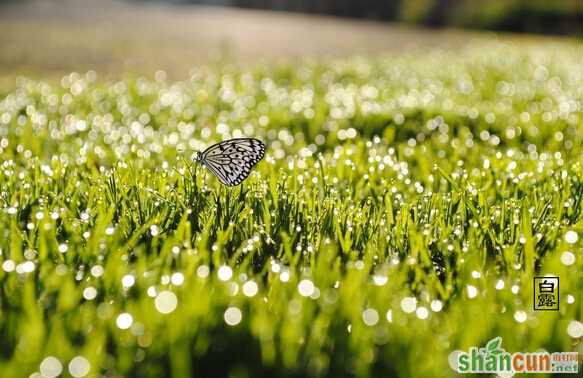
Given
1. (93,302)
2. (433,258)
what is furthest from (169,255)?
(433,258)

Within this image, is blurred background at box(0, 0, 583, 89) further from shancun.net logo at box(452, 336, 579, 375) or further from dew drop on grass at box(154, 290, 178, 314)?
shancun.net logo at box(452, 336, 579, 375)

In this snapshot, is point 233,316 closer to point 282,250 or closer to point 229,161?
point 282,250

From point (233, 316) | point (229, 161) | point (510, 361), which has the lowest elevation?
point (510, 361)

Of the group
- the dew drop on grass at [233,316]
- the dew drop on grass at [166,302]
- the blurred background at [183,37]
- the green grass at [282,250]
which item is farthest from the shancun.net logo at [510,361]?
the blurred background at [183,37]

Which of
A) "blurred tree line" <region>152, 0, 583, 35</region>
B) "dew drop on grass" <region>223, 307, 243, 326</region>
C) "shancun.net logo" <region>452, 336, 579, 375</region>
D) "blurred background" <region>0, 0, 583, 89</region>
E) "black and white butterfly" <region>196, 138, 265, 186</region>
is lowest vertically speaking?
"shancun.net logo" <region>452, 336, 579, 375</region>

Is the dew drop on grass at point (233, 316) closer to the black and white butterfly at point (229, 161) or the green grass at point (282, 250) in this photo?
the green grass at point (282, 250)

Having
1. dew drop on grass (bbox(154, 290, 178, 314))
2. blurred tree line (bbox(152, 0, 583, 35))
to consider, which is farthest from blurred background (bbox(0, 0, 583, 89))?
dew drop on grass (bbox(154, 290, 178, 314))

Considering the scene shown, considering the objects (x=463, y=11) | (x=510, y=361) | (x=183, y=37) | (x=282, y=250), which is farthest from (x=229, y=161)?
(x=463, y=11)
